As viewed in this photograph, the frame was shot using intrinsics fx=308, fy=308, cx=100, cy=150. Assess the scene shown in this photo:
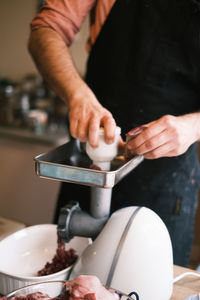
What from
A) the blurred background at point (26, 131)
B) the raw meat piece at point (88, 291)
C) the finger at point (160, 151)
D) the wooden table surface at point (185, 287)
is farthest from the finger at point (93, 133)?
the blurred background at point (26, 131)

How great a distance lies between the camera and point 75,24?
2.92ft

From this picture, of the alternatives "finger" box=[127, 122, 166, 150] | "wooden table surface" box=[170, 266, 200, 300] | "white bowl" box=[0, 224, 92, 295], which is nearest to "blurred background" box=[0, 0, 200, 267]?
"wooden table surface" box=[170, 266, 200, 300]

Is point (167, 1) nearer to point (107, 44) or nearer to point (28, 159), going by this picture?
point (107, 44)

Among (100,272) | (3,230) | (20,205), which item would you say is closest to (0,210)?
(20,205)

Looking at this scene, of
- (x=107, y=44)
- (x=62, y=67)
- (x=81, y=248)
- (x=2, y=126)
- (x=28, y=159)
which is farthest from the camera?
(x=2, y=126)

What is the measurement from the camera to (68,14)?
86 centimetres

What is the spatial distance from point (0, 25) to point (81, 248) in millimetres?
2382

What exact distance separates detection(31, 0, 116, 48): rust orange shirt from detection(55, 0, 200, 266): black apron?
31mm

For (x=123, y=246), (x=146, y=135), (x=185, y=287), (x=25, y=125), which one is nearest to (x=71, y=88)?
(x=146, y=135)

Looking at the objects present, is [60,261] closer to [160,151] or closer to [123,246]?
[123,246]

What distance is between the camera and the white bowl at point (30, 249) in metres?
0.65

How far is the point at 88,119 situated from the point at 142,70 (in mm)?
375

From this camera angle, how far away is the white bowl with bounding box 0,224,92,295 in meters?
0.65

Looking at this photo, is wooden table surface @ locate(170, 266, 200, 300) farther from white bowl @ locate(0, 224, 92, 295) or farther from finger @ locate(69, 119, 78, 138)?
finger @ locate(69, 119, 78, 138)
